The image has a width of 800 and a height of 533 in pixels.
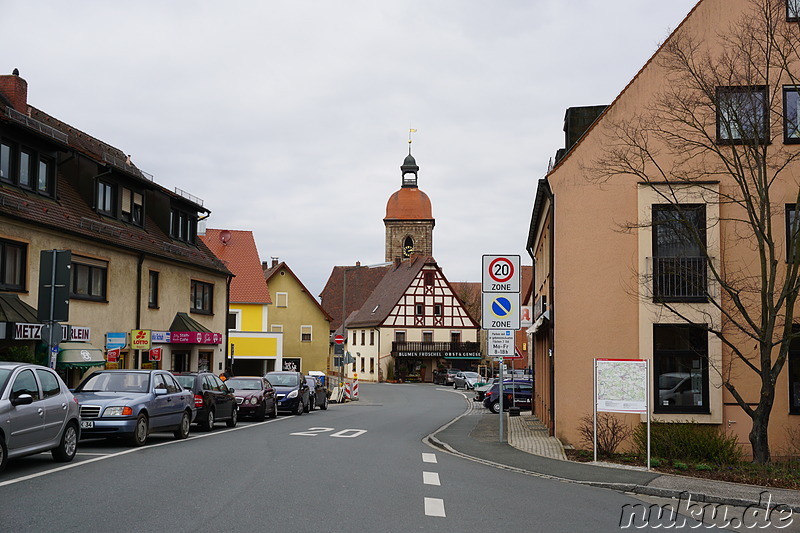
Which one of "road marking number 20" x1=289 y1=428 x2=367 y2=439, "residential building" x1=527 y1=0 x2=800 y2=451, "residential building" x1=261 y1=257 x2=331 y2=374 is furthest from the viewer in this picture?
"residential building" x1=261 y1=257 x2=331 y2=374

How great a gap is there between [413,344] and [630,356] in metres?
65.3

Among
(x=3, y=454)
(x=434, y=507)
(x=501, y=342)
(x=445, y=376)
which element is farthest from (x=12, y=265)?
(x=445, y=376)

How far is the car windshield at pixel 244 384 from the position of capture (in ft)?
91.5

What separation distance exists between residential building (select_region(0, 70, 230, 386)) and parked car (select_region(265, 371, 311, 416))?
12.2 ft

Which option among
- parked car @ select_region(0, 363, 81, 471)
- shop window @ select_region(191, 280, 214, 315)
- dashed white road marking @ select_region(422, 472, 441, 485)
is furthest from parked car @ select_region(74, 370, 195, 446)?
shop window @ select_region(191, 280, 214, 315)

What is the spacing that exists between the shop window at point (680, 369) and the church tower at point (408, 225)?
94.4 metres

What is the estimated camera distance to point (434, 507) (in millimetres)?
9992

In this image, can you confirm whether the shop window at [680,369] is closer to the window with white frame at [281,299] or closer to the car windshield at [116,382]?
the car windshield at [116,382]

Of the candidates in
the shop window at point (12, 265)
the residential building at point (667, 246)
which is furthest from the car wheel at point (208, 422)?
the residential building at point (667, 246)

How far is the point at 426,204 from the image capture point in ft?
376

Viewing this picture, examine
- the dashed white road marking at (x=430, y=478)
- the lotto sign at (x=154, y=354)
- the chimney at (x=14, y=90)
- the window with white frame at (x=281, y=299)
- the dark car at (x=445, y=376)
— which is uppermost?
the chimney at (x=14, y=90)

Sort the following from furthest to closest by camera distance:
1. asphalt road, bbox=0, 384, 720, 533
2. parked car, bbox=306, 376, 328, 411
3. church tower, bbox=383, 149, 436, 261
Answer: church tower, bbox=383, 149, 436, 261, parked car, bbox=306, 376, 328, 411, asphalt road, bbox=0, 384, 720, 533

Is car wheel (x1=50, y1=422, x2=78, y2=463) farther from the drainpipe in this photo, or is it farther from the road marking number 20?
the drainpipe

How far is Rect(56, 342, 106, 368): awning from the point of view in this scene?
77.4ft
